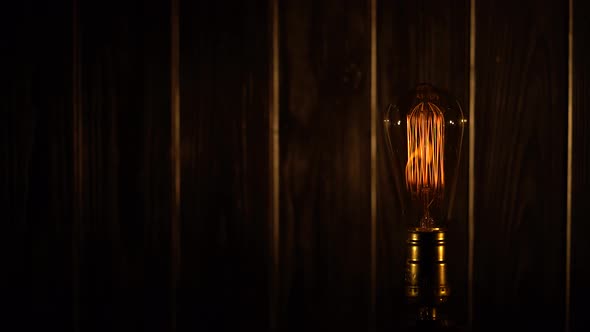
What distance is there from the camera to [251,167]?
1041 millimetres

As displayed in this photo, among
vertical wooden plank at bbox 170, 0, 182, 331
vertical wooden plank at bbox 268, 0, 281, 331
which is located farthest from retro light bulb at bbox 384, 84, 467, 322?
vertical wooden plank at bbox 170, 0, 182, 331

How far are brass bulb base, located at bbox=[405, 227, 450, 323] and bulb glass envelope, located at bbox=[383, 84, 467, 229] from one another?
0.27 feet

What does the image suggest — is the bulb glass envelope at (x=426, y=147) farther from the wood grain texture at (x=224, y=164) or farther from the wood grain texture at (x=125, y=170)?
the wood grain texture at (x=125, y=170)

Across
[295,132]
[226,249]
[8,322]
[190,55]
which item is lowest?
[8,322]

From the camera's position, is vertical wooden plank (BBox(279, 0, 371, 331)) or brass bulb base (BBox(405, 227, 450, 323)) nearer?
brass bulb base (BBox(405, 227, 450, 323))

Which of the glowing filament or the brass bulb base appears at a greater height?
the glowing filament

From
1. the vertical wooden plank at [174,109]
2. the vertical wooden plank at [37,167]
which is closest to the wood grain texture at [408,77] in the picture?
the vertical wooden plank at [174,109]

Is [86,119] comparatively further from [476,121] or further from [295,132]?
[476,121]

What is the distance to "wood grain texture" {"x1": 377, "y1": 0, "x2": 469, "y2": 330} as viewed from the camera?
1.03 meters

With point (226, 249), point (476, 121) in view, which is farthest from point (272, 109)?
point (476, 121)

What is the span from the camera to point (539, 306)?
1026mm

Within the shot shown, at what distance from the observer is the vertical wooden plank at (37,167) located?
104 centimetres

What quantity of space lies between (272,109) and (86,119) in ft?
1.26

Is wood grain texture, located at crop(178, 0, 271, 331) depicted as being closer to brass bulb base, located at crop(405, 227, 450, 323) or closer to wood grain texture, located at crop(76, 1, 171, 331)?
wood grain texture, located at crop(76, 1, 171, 331)
